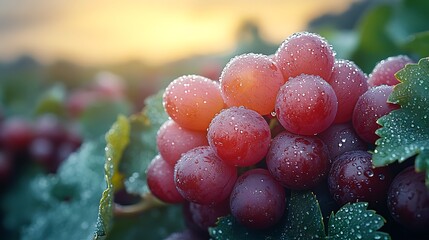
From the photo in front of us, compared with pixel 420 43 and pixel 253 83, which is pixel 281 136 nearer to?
pixel 253 83

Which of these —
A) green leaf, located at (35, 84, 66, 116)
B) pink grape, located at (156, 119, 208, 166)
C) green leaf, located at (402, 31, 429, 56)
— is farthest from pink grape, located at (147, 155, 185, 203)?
green leaf, located at (35, 84, 66, 116)

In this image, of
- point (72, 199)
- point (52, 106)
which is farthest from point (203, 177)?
point (52, 106)

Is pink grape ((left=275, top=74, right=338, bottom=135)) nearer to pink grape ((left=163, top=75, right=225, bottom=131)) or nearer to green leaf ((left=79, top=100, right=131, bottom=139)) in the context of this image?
pink grape ((left=163, top=75, right=225, bottom=131))

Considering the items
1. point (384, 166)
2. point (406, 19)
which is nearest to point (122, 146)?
point (384, 166)

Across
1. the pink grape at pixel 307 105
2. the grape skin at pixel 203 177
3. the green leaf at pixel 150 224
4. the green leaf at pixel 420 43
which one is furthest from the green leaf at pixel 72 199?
the green leaf at pixel 420 43

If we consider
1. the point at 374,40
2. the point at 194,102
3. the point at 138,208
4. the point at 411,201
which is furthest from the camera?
the point at 374,40

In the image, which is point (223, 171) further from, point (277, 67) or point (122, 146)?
point (122, 146)
